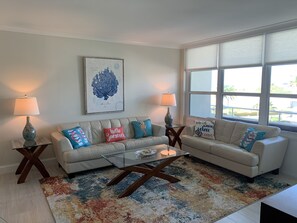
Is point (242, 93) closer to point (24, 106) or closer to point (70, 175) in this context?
point (70, 175)

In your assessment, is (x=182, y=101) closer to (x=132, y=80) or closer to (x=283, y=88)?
(x=132, y=80)

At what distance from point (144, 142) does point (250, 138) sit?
1.81 metres

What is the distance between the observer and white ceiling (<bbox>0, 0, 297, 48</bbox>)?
105 inches

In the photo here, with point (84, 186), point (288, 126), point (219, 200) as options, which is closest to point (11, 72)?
point (84, 186)

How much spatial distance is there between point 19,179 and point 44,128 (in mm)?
987

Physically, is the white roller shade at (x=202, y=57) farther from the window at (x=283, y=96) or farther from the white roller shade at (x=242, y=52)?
the window at (x=283, y=96)

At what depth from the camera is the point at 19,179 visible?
340 centimetres

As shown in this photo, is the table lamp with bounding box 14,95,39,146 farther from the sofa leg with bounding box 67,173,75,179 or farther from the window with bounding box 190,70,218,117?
the window with bounding box 190,70,218,117

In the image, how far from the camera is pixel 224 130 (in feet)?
14.0

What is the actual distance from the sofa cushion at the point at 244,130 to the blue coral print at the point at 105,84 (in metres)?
2.48

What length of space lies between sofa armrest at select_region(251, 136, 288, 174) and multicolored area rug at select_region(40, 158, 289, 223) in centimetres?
21

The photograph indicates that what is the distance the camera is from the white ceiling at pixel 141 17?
2.67m

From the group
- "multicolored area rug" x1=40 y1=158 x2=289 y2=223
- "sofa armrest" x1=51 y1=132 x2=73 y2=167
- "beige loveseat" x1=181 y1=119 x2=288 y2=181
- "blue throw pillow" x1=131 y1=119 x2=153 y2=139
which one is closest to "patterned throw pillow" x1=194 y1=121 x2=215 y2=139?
"beige loveseat" x1=181 y1=119 x2=288 y2=181

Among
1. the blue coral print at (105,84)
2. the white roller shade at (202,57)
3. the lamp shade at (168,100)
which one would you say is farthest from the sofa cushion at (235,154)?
the blue coral print at (105,84)
